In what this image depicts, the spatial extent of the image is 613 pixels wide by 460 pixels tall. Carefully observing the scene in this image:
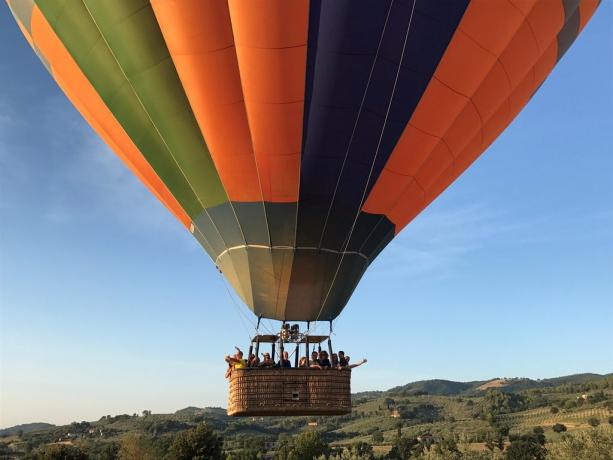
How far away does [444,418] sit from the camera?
396 ft

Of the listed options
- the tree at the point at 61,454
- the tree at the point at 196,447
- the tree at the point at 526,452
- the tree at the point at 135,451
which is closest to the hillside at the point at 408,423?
the tree at the point at 526,452

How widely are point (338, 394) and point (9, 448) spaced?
108 m

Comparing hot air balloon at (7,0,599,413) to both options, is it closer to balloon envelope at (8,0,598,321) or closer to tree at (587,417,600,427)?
balloon envelope at (8,0,598,321)

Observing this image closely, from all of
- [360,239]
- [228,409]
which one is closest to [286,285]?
[360,239]

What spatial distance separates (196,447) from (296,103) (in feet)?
155

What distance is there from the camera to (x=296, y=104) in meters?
8.55

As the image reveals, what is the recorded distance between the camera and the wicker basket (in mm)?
8383

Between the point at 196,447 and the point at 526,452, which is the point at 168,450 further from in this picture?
the point at 526,452

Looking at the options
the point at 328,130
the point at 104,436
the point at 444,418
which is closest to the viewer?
the point at 328,130

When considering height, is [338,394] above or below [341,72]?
below

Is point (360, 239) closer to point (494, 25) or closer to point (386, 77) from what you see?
point (386, 77)

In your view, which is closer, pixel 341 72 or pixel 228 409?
pixel 341 72

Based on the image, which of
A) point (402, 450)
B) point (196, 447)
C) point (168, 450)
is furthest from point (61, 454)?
point (402, 450)

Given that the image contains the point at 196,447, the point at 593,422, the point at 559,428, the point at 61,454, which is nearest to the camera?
the point at 61,454
